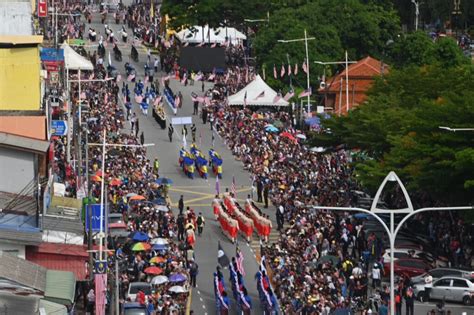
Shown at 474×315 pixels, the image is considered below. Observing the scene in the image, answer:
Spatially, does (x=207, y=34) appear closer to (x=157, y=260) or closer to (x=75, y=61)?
(x=75, y=61)

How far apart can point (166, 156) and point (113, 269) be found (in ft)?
138

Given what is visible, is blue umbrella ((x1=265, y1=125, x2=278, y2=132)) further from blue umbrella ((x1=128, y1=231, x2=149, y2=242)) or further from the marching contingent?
blue umbrella ((x1=128, y1=231, x2=149, y2=242))

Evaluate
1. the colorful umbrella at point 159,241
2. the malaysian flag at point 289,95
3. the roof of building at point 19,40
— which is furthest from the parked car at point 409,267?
the malaysian flag at point 289,95

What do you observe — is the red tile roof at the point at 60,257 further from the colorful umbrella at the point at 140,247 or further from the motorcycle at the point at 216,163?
the motorcycle at the point at 216,163

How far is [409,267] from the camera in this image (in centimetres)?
10275

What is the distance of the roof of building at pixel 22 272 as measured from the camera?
249 feet

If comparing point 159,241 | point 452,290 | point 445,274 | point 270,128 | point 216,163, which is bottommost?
point 452,290

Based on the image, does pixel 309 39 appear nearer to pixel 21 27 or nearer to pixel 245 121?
pixel 245 121

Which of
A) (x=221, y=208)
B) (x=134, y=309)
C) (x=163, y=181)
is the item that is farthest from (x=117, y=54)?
(x=134, y=309)

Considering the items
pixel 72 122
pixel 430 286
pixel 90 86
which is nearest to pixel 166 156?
pixel 72 122

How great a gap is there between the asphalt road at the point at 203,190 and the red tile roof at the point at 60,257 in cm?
631

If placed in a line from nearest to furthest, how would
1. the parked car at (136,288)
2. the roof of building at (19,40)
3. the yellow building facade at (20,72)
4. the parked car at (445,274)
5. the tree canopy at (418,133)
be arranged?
the parked car at (136,288), the parked car at (445,274), the yellow building facade at (20,72), the roof of building at (19,40), the tree canopy at (418,133)

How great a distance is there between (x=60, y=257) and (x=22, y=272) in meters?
13.4

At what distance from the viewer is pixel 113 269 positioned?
95625mm
